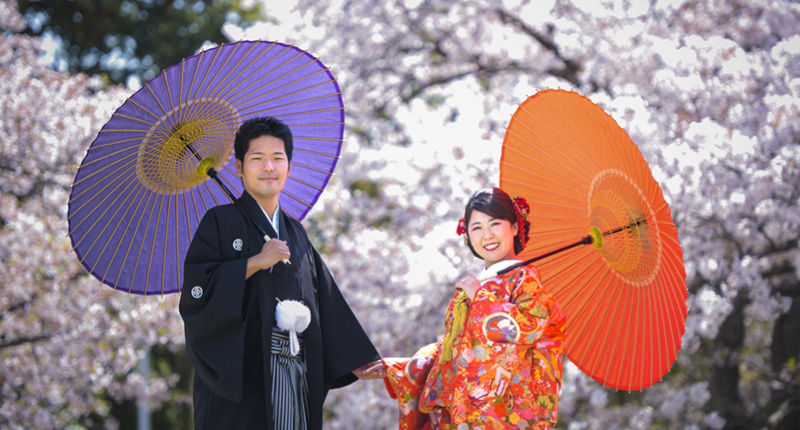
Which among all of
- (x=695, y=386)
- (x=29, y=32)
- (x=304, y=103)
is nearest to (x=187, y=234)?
(x=304, y=103)

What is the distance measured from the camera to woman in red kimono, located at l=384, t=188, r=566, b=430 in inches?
106

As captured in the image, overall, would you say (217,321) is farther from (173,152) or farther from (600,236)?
(600,236)

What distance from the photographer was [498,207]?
9.64 ft

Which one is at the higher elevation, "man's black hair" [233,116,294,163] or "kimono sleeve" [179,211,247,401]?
"man's black hair" [233,116,294,163]

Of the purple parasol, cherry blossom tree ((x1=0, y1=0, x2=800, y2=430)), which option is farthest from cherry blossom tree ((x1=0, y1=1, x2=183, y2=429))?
the purple parasol

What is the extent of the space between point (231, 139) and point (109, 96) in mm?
5769

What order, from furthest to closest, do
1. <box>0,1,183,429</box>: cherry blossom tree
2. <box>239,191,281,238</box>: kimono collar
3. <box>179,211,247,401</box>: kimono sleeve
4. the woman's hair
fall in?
<box>0,1,183,429</box>: cherry blossom tree, the woman's hair, <box>239,191,281,238</box>: kimono collar, <box>179,211,247,401</box>: kimono sleeve

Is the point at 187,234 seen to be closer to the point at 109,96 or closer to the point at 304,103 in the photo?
the point at 304,103

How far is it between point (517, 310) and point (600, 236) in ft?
1.66

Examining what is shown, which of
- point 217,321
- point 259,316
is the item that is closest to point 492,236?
point 259,316

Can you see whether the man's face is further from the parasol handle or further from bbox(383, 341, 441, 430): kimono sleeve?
the parasol handle

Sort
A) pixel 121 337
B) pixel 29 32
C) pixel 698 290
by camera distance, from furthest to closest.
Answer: pixel 29 32, pixel 121 337, pixel 698 290

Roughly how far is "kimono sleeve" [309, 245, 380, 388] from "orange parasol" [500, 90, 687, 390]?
0.84 metres

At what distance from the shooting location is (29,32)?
1131 cm
